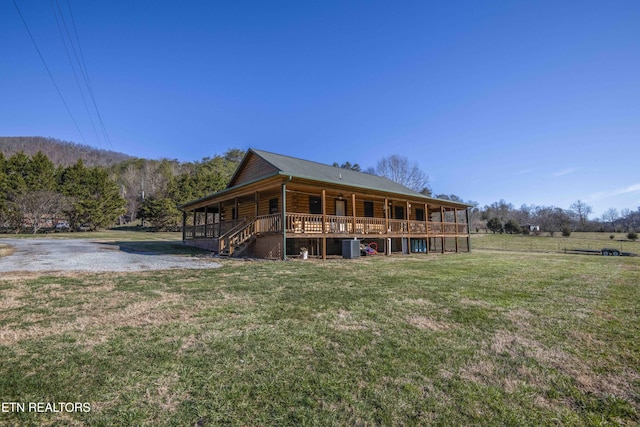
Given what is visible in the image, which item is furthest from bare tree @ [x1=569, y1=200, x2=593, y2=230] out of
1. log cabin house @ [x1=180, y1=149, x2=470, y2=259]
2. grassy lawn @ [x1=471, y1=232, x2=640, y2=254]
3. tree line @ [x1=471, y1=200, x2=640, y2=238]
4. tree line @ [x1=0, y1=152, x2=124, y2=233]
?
tree line @ [x1=0, y1=152, x2=124, y2=233]

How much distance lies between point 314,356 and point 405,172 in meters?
42.1

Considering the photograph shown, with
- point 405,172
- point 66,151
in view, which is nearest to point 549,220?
point 405,172

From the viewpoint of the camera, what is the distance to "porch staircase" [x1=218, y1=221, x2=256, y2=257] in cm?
1312

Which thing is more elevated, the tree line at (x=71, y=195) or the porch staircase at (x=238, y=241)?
the tree line at (x=71, y=195)

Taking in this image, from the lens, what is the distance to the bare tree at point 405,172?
42688mm

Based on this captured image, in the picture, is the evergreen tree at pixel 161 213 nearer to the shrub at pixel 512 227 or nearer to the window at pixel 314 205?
the window at pixel 314 205

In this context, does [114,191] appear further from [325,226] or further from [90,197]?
[325,226]

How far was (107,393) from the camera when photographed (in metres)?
2.50

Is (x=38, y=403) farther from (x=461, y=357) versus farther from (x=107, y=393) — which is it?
(x=461, y=357)

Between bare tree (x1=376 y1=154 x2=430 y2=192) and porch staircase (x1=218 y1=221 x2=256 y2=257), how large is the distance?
32299 mm

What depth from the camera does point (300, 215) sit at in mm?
13172

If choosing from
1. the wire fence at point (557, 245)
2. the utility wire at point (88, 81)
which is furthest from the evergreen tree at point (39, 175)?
the wire fence at point (557, 245)

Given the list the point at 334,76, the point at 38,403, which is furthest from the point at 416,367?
the point at 334,76

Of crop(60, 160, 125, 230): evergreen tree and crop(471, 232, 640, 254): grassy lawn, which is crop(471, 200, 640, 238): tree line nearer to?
crop(471, 232, 640, 254): grassy lawn
